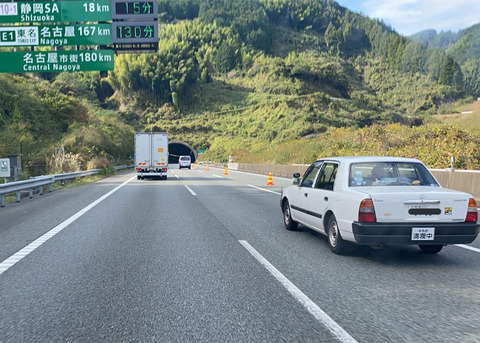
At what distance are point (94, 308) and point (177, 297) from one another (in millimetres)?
859

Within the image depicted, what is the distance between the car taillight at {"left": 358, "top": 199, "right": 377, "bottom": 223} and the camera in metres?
5.96

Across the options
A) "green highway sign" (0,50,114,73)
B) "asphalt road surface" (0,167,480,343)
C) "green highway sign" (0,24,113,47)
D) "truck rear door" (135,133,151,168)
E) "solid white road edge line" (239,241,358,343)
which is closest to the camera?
"solid white road edge line" (239,241,358,343)

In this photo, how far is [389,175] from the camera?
23.0 ft

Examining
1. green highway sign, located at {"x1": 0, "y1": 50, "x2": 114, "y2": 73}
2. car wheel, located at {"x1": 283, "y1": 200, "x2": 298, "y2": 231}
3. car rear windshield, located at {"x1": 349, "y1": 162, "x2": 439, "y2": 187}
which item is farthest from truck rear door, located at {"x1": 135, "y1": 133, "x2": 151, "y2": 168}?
car rear windshield, located at {"x1": 349, "y1": 162, "x2": 439, "y2": 187}

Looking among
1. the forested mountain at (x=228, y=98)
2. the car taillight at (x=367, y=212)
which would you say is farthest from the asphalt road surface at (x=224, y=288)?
the forested mountain at (x=228, y=98)

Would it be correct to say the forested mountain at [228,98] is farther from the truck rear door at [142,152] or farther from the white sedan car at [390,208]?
the white sedan car at [390,208]

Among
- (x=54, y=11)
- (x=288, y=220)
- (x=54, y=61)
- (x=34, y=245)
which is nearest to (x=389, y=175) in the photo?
(x=288, y=220)

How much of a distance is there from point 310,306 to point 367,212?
2116 millimetres

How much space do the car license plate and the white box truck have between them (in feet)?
79.4

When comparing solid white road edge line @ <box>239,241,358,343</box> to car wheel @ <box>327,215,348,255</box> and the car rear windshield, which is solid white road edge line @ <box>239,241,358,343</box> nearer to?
car wheel @ <box>327,215,348,255</box>

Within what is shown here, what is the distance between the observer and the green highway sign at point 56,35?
21.0 metres

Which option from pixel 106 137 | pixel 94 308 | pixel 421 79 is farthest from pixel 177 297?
pixel 421 79

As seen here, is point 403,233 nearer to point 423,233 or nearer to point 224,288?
point 423,233

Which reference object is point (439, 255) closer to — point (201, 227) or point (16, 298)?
point (201, 227)
